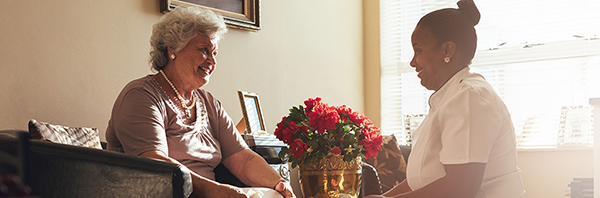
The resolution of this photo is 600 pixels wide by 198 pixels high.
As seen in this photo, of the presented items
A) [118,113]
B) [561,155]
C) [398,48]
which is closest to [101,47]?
[118,113]

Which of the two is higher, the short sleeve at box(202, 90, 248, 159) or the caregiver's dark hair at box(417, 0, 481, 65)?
the caregiver's dark hair at box(417, 0, 481, 65)

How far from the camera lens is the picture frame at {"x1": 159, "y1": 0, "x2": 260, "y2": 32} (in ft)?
10.5

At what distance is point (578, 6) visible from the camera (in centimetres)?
412

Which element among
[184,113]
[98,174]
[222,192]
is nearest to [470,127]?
[222,192]

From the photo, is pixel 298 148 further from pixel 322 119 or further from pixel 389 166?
pixel 389 166

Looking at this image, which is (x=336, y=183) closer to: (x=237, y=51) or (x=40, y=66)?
(x=40, y=66)

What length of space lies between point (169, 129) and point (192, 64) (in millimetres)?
328

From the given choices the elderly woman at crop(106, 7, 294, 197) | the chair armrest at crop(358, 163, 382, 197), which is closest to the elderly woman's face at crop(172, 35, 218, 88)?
the elderly woman at crop(106, 7, 294, 197)

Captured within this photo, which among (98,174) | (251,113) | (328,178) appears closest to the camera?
(98,174)

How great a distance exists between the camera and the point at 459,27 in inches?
59.5

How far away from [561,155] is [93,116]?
11.4ft

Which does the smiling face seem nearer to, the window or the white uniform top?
the white uniform top

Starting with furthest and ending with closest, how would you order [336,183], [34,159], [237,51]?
[237,51]
[336,183]
[34,159]

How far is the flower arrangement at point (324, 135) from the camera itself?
2.02m
